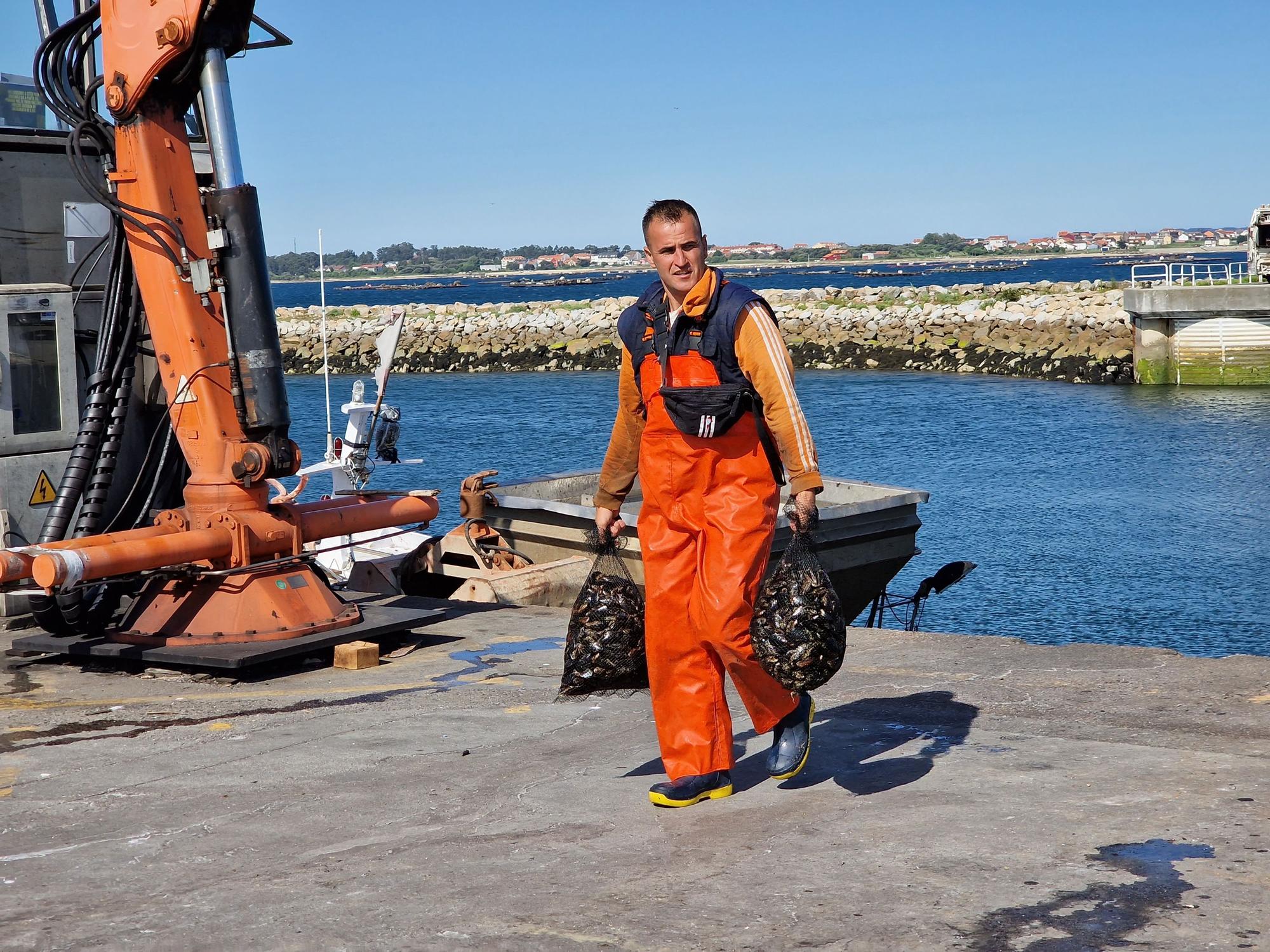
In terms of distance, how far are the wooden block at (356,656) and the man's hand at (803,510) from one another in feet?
11.9

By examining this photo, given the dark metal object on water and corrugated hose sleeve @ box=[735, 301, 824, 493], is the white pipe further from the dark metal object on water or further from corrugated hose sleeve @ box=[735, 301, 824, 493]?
the dark metal object on water

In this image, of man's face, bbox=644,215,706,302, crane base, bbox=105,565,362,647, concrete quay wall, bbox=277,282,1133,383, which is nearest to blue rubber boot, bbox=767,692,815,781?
man's face, bbox=644,215,706,302

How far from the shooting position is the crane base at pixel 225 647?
716cm

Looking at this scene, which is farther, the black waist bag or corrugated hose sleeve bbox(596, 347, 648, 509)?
corrugated hose sleeve bbox(596, 347, 648, 509)

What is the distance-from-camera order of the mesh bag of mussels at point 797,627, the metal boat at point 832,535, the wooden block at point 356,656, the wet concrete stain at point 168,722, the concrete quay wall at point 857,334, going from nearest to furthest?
→ the mesh bag of mussels at point 797,627 < the wet concrete stain at point 168,722 < the wooden block at point 356,656 < the metal boat at point 832,535 < the concrete quay wall at point 857,334

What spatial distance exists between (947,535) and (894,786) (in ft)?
60.5

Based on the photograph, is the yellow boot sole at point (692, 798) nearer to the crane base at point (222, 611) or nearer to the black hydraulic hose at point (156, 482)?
the crane base at point (222, 611)

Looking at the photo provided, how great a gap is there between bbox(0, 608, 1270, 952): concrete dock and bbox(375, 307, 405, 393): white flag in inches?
187

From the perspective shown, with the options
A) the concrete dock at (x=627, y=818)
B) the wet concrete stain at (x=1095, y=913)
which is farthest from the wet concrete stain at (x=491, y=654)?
the wet concrete stain at (x=1095, y=913)

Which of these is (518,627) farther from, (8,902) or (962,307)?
(962,307)

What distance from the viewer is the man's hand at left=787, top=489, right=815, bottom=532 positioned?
459 cm

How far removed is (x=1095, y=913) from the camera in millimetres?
3529

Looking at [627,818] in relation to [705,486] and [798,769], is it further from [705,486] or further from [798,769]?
[705,486]

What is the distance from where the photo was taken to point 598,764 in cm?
539
